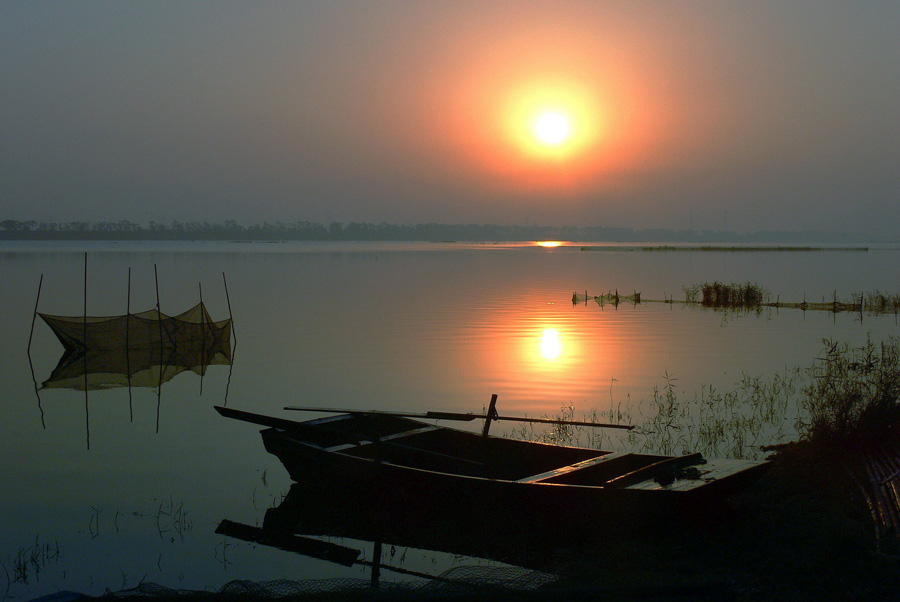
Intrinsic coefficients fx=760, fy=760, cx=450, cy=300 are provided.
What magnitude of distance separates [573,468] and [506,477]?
56.9 inches

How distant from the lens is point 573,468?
26.8 ft

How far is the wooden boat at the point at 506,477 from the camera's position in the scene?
7.33m

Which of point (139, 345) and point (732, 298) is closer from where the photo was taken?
point (139, 345)

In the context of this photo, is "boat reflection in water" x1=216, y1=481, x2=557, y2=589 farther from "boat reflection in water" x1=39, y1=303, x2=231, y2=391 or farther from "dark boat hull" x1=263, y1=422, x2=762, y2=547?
"boat reflection in water" x1=39, y1=303, x2=231, y2=391

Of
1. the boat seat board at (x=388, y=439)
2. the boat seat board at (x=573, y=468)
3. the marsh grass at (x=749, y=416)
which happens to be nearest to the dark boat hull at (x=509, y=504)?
the boat seat board at (x=573, y=468)

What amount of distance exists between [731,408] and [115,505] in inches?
426

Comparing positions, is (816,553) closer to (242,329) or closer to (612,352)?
(612,352)

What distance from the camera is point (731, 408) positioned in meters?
14.5

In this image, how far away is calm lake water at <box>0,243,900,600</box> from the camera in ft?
26.8

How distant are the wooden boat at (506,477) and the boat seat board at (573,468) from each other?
15 mm

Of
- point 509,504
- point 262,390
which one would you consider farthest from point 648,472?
point 262,390

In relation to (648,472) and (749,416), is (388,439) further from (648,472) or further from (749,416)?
(749,416)

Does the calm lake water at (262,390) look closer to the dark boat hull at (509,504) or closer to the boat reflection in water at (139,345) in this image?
the dark boat hull at (509,504)

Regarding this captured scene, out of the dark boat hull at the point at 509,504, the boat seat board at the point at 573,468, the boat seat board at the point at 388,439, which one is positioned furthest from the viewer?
the boat seat board at the point at 388,439
